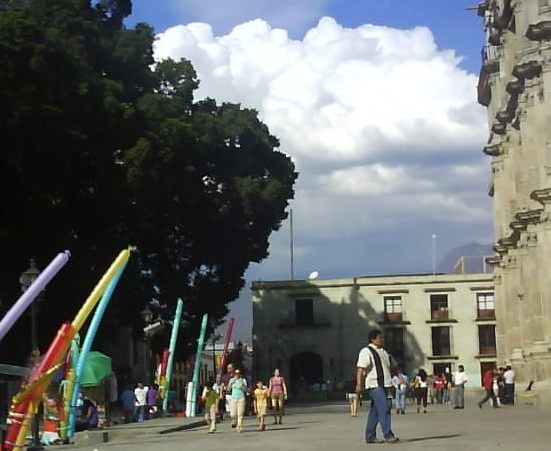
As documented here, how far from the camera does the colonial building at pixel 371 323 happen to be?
78.4 meters

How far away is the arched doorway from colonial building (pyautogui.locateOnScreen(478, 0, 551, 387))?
2438 cm

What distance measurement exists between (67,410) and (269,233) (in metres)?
30.1

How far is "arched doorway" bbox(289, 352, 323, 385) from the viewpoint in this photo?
263ft

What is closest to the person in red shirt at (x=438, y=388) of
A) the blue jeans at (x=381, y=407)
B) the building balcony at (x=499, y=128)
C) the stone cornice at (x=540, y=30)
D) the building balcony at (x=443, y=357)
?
the building balcony at (x=499, y=128)

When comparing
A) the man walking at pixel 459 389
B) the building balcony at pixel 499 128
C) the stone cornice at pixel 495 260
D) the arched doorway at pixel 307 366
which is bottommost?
the man walking at pixel 459 389

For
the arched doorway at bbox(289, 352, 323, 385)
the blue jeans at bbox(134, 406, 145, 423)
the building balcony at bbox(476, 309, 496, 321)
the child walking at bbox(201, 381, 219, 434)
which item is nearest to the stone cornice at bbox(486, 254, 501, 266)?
the building balcony at bbox(476, 309, 496, 321)

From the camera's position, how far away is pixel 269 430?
27.0 metres

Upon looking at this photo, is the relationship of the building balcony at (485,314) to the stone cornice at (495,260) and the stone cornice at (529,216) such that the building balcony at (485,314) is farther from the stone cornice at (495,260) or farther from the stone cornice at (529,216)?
the stone cornice at (529,216)

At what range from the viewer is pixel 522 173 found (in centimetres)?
4509

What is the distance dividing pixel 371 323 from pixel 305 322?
488 centimetres

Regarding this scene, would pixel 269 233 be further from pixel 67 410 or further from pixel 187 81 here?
pixel 67 410

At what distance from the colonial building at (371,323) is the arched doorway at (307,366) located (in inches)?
2.9

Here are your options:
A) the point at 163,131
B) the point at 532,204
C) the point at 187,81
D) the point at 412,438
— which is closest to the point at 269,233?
the point at 187,81

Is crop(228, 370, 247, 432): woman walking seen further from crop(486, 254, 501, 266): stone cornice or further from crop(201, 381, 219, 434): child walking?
crop(486, 254, 501, 266): stone cornice
